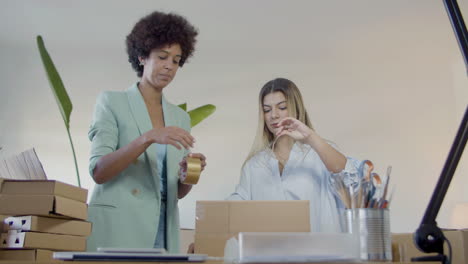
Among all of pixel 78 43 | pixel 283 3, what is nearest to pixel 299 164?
pixel 283 3

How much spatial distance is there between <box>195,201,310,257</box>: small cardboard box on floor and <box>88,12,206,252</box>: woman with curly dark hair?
→ 223mm

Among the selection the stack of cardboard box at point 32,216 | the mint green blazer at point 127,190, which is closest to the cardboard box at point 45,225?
the stack of cardboard box at point 32,216

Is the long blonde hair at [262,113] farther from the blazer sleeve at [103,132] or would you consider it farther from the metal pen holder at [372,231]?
the metal pen holder at [372,231]

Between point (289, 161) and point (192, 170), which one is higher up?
point (289, 161)

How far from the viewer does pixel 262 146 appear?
82.3 inches

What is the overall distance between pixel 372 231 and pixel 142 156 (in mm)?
828

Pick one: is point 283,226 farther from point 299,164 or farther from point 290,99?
point 290,99

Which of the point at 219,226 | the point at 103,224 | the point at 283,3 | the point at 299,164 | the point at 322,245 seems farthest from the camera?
the point at 283,3

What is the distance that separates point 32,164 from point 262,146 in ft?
2.96

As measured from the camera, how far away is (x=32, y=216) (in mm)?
1097

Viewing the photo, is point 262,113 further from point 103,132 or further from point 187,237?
point 187,237

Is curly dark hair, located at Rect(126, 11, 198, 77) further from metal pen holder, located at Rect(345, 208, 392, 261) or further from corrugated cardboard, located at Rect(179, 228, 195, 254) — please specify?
corrugated cardboard, located at Rect(179, 228, 195, 254)

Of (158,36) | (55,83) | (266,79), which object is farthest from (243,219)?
(266,79)

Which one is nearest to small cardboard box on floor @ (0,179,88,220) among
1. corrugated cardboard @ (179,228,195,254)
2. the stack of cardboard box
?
the stack of cardboard box
